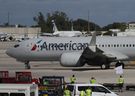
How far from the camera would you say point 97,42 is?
173 ft

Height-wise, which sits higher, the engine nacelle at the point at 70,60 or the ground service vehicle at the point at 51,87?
the ground service vehicle at the point at 51,87

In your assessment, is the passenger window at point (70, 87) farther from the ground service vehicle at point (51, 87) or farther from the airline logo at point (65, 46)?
the airline logo at point (65, 46)

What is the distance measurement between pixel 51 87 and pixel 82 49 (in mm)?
23299

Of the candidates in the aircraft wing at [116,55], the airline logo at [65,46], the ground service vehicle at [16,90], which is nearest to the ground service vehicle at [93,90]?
the ground service vehicle at [16,90]

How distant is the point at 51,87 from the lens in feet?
95.1

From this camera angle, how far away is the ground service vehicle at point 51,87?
2692cm

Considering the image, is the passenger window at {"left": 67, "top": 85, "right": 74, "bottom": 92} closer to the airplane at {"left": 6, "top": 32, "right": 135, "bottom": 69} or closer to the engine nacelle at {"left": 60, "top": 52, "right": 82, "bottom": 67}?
the engine nacelle at {"left": 60, "top": 52, "right": 82, "bottom": 67}

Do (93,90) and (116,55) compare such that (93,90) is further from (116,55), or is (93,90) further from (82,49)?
(82,49)

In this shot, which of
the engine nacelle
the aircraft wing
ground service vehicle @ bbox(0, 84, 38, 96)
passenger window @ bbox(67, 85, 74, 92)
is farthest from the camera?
the aircraft wing

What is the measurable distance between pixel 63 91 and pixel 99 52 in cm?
2531

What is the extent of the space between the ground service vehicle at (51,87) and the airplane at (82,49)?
20074mm

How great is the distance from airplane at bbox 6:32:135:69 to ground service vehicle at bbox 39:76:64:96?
65.9 feet

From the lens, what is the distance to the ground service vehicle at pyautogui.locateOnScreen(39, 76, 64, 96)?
26.9 m

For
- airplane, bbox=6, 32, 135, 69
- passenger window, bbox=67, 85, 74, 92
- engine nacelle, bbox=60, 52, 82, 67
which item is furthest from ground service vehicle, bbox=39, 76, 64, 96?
airplane, bbox=6, 32, 135, 69
